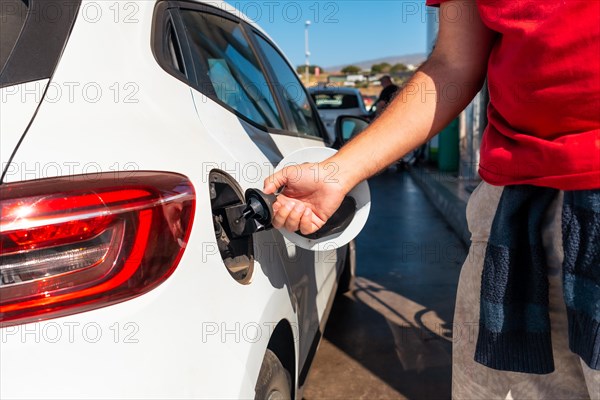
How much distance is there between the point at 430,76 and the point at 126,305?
83 centimetres

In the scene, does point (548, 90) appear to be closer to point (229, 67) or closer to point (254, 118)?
point (254, 118)

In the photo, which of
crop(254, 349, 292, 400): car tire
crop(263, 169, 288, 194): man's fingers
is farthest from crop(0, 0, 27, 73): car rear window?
crop(254, 349, 292, 400): car tire

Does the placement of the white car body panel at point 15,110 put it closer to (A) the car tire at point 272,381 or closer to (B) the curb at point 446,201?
(A) the car tire at point 272,381

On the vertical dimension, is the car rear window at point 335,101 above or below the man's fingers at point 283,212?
below

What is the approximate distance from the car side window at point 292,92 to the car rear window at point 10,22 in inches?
63.1

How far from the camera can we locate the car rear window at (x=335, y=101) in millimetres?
12234

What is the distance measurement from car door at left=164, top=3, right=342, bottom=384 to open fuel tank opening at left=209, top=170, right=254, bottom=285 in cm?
4

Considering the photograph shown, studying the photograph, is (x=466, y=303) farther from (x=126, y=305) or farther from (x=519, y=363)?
(x=126, y=305)

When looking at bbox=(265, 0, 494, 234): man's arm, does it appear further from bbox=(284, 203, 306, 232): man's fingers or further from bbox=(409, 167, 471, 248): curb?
bbox=(409, 167, 471, 248): curb

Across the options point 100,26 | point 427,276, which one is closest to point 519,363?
point 100,26

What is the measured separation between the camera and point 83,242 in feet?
3.61

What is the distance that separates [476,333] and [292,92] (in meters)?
2.28

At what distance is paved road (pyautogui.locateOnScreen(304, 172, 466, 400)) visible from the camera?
2980mm

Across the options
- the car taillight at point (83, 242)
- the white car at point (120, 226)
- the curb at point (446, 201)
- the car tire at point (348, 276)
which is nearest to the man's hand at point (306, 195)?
the white car at point (120, 226)
